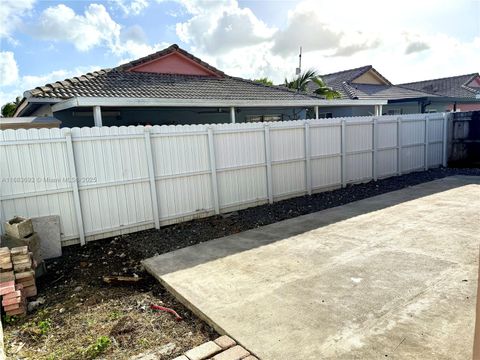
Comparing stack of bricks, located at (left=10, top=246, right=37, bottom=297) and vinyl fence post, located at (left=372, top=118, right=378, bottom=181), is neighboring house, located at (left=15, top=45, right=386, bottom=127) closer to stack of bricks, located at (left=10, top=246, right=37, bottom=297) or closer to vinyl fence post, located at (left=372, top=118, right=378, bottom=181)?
vinyl fence post, located at (left=372, top=118, right=378, bottom=181)

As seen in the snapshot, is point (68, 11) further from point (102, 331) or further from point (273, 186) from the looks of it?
point (102, 331)

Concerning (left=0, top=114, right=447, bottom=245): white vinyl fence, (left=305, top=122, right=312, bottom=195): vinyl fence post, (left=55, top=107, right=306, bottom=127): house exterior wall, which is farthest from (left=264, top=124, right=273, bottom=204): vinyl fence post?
(left=55, top=107, right=306, bottom=127): house exterior wall

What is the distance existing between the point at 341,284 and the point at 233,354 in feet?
5.46

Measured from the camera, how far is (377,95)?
67.6 feet

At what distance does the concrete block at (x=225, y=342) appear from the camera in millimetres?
2875

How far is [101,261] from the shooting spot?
5.12 meters

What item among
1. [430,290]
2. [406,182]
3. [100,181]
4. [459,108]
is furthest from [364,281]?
[459,108]

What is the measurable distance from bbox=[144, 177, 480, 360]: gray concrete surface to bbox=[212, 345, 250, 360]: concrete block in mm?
92

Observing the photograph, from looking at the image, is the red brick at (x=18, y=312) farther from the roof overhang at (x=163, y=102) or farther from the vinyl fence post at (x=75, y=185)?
the roof overhang at (x=163, y=102)

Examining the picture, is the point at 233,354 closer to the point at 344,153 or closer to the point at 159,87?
the point at 344,153

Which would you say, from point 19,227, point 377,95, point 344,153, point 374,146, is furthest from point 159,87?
point 377,95

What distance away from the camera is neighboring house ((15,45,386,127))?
851 cm

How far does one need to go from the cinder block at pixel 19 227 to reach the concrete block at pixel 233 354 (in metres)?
3.48

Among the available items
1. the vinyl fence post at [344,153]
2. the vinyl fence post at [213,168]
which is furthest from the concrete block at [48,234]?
the vinyl fence post at [344,153]
